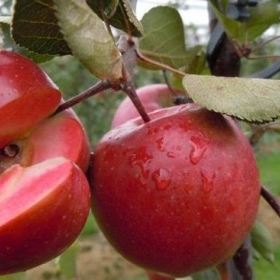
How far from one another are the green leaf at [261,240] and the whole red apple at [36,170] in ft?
1.20

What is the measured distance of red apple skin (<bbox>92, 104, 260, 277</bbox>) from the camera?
555 millimetres

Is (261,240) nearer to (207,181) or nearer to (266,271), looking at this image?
(207,181)

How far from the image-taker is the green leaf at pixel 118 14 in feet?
1.72

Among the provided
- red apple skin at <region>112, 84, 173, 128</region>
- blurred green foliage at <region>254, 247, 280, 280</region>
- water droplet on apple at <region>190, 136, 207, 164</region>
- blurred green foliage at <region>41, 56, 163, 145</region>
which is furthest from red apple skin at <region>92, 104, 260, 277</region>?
blurred green foliage at <region>254, 247, 280, 280</region>

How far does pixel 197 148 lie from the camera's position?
0.56 m

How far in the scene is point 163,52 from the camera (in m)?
0.80

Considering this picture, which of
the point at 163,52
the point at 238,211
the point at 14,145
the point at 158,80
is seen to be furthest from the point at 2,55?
the point at 158,80

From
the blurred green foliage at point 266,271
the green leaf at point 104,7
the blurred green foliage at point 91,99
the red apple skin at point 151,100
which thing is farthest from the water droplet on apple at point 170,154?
the blurred green foliage at point 266,271

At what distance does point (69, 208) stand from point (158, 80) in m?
2.83

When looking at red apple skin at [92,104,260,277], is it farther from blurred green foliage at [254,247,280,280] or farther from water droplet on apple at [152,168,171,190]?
blurred green foliage at [254,247,280,280]

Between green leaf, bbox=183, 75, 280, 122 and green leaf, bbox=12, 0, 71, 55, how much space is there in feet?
0.31

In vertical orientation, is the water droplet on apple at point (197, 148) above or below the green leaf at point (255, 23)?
above

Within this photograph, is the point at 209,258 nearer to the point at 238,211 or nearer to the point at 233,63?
the point at 238,211

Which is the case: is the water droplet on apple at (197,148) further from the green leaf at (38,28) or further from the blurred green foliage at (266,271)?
the blurred green foliage at (266,271)
